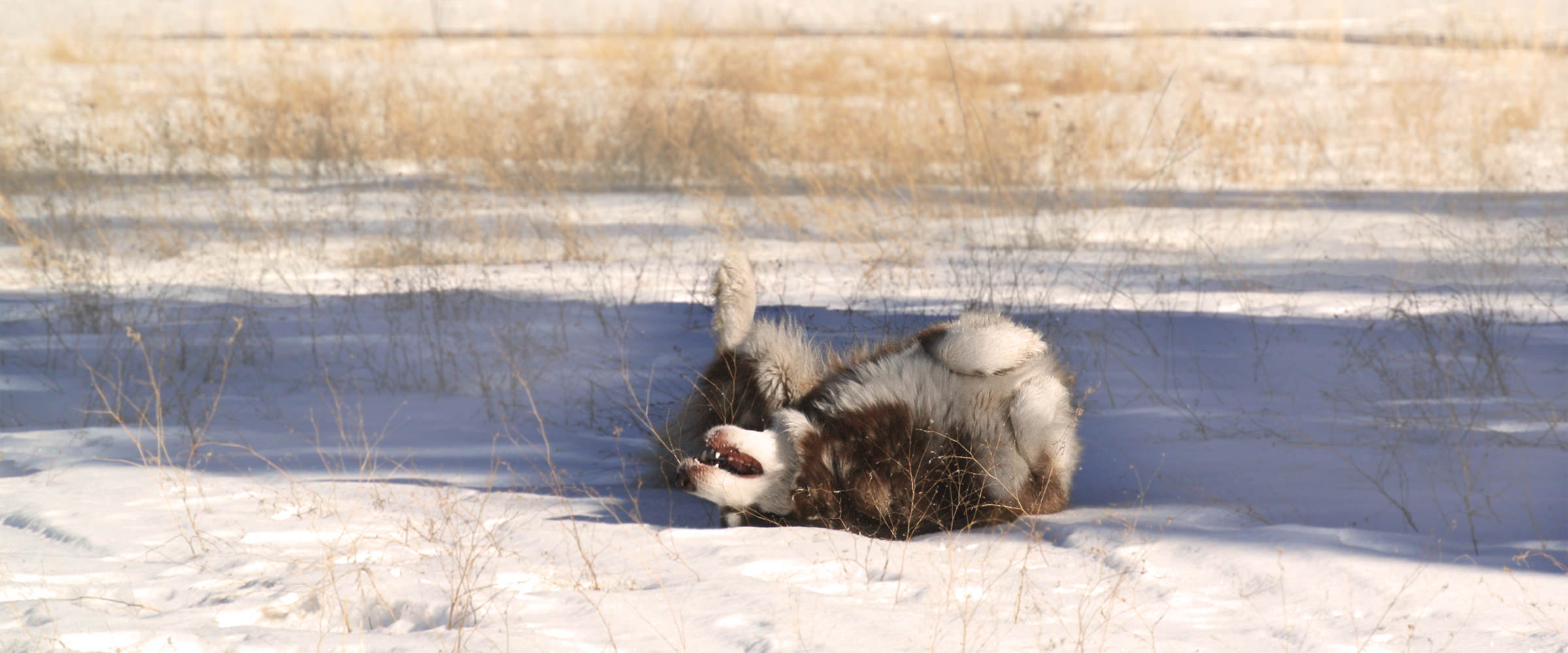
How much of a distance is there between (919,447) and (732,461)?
1.79ft

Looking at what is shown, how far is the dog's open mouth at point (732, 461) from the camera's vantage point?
302 centimetres

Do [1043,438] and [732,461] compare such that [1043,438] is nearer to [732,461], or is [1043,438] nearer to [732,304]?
[732,461]

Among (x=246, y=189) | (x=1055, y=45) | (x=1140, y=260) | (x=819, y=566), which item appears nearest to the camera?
(x=819, y=566)

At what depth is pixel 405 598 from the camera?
240cm

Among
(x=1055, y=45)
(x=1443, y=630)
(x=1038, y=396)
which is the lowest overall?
(x=1443, y=630)

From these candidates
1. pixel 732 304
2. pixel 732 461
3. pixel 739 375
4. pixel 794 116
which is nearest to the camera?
pixel 732 461

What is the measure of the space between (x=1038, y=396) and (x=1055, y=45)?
14.9 m

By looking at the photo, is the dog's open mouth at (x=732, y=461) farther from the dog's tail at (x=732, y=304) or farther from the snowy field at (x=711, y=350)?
the dog's tail at (x=732, y=304)

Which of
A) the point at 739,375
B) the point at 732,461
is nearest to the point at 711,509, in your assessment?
the point at 739,375

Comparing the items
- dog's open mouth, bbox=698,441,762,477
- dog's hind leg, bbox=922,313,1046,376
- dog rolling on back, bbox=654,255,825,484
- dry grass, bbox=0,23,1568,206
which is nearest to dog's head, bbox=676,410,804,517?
dog's open mouth, bbox=698,441,762,477

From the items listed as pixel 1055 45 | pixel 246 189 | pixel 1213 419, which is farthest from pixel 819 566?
pixel 1055 45

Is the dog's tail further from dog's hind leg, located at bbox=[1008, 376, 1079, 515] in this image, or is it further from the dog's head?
dog's hind leg, located at bbox=[1008, 376, 1079, 515]

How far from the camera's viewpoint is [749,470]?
3.07 metres

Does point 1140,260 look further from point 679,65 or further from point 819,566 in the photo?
point 679,65
